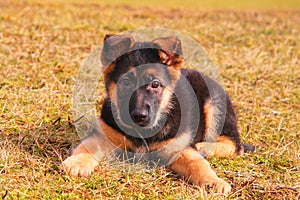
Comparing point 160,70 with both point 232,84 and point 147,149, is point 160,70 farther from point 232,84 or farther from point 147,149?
point 232,84

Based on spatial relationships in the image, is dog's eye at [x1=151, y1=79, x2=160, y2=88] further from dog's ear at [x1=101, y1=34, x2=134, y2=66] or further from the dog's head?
dog's ear at [x1=101, y1=34, x2=134, y2=66]

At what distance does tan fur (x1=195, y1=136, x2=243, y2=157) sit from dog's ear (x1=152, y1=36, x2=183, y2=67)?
1079 mm

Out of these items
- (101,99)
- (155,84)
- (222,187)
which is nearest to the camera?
(222,187)

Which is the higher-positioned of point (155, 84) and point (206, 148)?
point (155, 84)

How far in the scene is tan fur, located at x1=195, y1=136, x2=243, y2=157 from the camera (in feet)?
18.9

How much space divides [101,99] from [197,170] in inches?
104

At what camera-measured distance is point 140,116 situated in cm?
497

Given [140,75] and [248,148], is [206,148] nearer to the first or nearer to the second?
[248,148]

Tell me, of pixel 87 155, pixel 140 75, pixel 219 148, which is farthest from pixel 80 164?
pixel 219 148

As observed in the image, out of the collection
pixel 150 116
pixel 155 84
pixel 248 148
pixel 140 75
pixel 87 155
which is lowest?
pixel 248 148

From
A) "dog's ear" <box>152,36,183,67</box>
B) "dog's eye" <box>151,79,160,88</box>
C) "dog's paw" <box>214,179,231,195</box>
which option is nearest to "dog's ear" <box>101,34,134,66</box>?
"dog's ear" <box>152,36,183,67</box>

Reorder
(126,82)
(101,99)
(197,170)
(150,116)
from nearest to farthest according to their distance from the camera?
(197,170), (150,116), (126,82), (101,99)

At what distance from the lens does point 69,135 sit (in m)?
5.88

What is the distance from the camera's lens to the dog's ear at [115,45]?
5.33 meters
